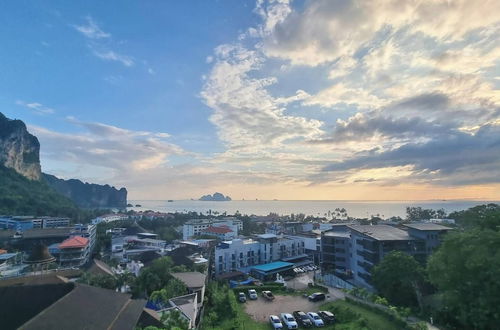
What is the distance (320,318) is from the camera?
25.3m

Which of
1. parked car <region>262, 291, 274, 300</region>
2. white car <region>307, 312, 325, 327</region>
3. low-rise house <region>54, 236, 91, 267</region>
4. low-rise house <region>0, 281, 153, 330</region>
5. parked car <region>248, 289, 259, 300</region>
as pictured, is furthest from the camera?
low-rise house <region>54, 236, 91, 267</region>

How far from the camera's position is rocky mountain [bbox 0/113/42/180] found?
366 ft

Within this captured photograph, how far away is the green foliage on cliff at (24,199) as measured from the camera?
94375mm

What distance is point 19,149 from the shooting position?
119000mm

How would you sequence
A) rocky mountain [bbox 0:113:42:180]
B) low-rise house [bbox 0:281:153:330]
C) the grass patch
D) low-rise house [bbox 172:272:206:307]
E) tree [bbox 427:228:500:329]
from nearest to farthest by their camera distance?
low-rise house [bbox 0:281:153:330], tree [bbox 427:228:500:329], the grass patch, low-rise house [bbox 172:272:206:307], rocky mountain [bbox 0:113:42:180]

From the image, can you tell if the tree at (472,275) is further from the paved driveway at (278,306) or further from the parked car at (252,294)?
the parked car at (252,294)

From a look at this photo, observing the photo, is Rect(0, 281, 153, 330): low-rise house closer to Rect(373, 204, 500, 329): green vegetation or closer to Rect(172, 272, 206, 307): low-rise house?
Rect(172, 272, 206, 307): low-rise house

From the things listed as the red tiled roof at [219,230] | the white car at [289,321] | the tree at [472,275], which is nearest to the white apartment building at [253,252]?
the red tiled roof at [219,230]

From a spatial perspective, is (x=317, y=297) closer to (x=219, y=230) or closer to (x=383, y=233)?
(x=383, y=233)

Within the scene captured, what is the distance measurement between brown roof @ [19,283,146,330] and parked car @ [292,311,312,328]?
13.9 m

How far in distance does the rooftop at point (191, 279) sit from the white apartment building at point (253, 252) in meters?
15.8

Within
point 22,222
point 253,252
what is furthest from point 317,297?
point 22,222

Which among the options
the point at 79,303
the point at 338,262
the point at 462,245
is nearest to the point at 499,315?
the point at 462,245

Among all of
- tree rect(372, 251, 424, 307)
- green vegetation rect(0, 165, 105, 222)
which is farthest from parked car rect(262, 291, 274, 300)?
green vegetation rect(0, 165, 105, 222)
